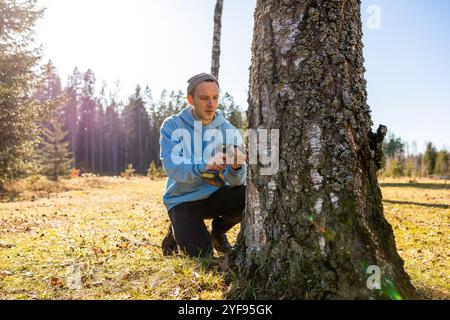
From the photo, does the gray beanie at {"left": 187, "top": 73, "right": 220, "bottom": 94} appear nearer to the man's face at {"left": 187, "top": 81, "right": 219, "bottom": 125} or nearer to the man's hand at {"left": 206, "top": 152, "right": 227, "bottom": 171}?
the man's face at {"left": 187, "top": 81, "right": 219, "bottom": 125}

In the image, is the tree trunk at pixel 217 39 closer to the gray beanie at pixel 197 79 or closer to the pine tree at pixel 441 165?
the gray beanie at pixel 197 79

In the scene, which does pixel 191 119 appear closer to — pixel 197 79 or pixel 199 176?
pixel 197 79

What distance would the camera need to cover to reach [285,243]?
2164mm

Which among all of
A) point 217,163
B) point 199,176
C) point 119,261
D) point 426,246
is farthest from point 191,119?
point 426,246

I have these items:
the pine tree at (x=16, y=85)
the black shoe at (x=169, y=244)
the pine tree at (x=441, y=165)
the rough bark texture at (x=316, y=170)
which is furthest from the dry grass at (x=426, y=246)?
the pine tree at (x=441, y=165)

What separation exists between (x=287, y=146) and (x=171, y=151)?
1.39 metres

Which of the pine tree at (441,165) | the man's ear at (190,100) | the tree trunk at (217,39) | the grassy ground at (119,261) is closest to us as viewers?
the grassy ground at (119,261)

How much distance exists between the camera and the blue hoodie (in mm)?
3238

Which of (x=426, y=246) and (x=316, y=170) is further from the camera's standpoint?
(x=426, y=246)

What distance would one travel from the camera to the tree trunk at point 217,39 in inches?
314

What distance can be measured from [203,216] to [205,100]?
1219 mm

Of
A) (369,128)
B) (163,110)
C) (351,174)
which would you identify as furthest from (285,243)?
(163,110)

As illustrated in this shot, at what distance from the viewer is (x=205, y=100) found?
11.2 ft

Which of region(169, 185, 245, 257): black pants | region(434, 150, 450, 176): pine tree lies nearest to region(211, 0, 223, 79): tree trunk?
region(169, 185, 245, 257): black pants
